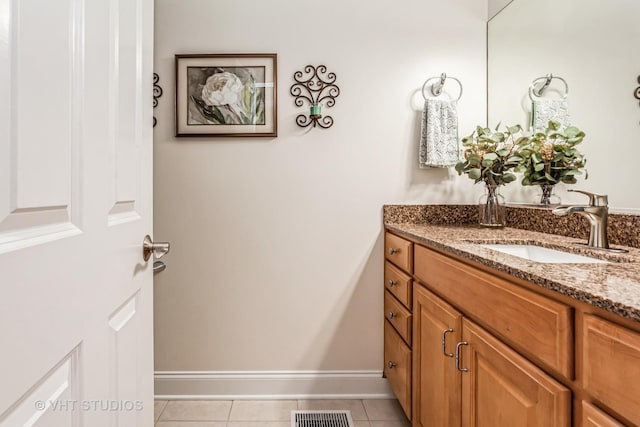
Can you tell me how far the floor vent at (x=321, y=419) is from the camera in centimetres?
186

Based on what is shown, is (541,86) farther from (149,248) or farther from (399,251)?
(149,248)

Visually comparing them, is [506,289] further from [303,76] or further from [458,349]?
[303,76]

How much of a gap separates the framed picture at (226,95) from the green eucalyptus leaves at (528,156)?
105 cm

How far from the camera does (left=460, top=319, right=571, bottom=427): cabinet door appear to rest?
764 mm

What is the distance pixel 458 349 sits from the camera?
3.92ft

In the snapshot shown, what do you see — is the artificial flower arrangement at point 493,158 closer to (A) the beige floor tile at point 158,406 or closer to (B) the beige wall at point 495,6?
(B) the beige wall at point 495,6

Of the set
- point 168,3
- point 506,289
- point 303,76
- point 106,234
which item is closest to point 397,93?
point 303,76

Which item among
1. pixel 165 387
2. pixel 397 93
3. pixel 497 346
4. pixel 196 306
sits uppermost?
pixel 397 93

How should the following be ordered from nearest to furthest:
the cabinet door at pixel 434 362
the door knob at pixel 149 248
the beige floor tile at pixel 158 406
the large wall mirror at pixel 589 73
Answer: the door knob at pixel 149 248 → the cabinet door at pixel 434 362 → the large wall mirror at pixel 589 73 → the beige floor tile at pixel 158 406

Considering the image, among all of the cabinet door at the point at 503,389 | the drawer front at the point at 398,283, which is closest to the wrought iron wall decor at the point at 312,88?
the drawer front at the point at 398,283

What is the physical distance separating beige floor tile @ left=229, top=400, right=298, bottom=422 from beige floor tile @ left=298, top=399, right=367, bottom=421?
59mm

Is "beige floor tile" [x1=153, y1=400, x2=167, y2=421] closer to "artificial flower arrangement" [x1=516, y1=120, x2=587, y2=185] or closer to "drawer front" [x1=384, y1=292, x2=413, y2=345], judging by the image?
"drawer front" [x1=384, y1=292, x2=413, y2=345]

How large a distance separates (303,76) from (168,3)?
82 cm

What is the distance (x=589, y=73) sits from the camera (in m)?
1.54
